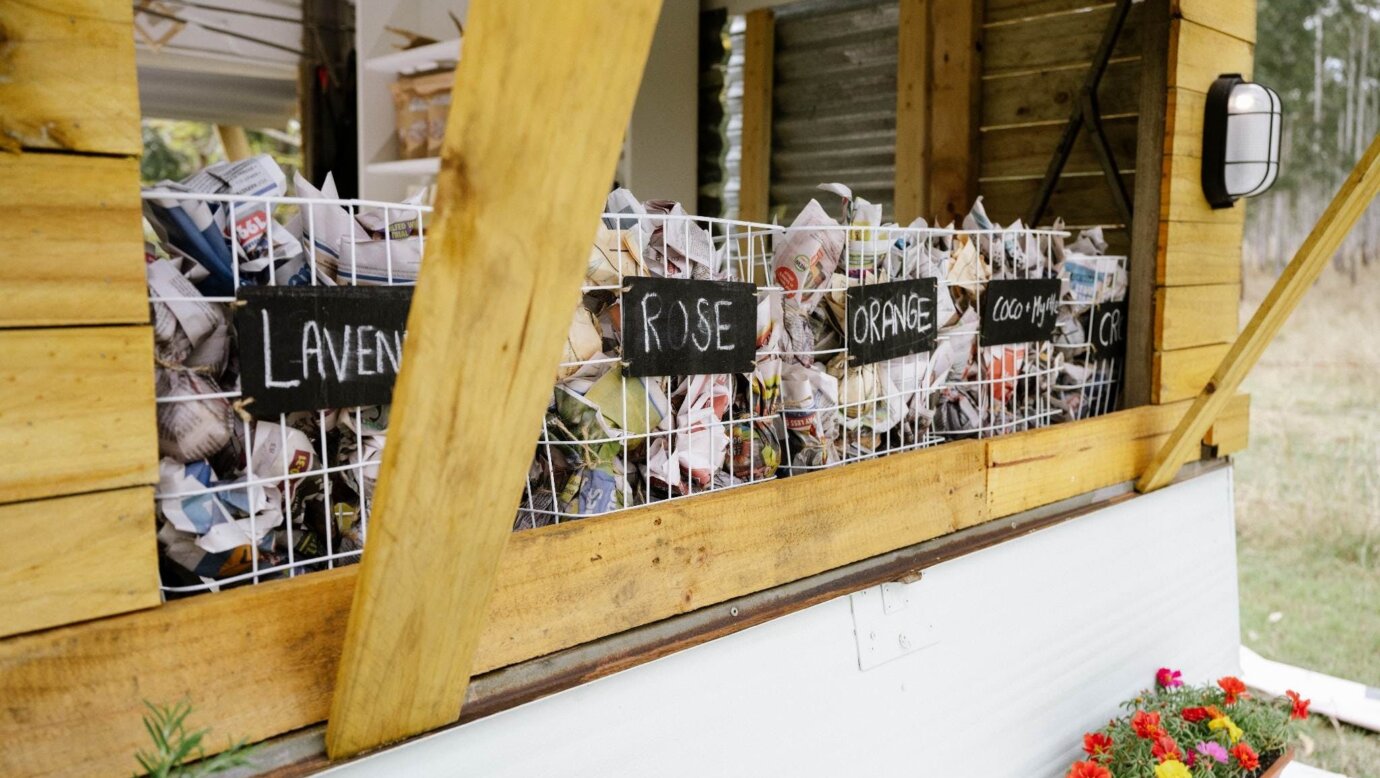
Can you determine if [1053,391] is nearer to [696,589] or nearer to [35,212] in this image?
[696,589]

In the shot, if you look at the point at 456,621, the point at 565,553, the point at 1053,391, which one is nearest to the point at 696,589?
the point at 565,553

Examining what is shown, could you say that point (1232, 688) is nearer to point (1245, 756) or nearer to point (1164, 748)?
point (1245, 756)

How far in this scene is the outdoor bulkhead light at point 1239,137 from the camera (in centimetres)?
216

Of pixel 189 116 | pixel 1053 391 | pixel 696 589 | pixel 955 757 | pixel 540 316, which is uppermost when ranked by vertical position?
pixel 189 116

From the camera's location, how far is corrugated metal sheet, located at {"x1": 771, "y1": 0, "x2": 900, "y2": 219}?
10.3ft

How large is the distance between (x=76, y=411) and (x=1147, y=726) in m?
1.68

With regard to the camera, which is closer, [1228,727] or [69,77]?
[69,77]

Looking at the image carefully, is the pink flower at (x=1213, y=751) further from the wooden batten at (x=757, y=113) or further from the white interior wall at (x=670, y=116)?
the white interior wall at (x=670, y=116)

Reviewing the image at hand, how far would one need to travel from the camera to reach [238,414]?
0.93 m

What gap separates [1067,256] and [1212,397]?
40cm

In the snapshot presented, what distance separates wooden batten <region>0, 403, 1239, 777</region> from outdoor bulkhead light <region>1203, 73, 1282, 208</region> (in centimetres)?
78

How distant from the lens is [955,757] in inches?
64.8

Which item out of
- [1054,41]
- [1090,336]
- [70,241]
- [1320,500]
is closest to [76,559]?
[70,241]

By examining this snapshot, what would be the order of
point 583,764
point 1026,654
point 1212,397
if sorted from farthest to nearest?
1. point 1212,397
2. point 1026,654
3. point 583,764
